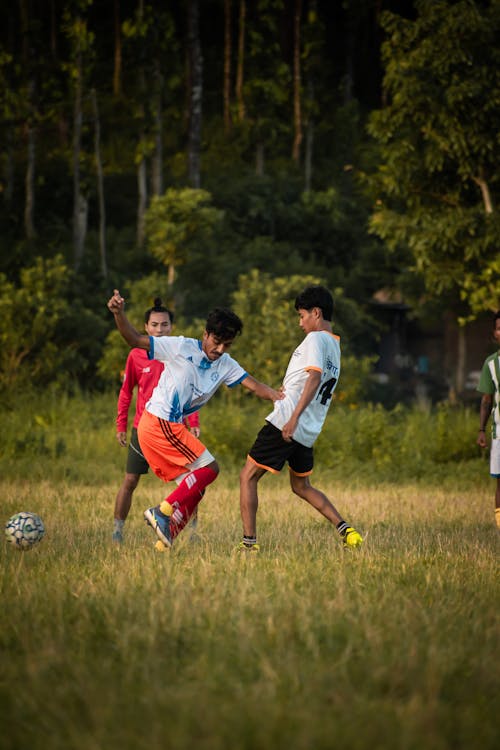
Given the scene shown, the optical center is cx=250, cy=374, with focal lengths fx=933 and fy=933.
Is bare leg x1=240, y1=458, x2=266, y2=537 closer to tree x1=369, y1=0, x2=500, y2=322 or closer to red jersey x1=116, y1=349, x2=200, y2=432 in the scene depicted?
red jersey x1=116, y1=349, x2=200, y2=432

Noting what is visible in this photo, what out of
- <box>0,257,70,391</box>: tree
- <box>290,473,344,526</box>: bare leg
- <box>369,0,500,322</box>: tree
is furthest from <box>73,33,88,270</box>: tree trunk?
<box>290,473,344,526</box>: bare leg

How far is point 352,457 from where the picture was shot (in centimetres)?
1502

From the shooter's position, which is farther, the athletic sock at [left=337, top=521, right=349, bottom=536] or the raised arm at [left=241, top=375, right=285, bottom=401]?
the athletic sock at [left=337, top=521, right=349, bottom=536]

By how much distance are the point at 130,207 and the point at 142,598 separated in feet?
106

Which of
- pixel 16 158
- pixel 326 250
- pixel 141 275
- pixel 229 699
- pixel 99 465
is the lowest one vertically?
pixel 229 699

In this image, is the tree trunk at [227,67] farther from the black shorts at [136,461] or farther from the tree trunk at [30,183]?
the black shorts at [136,461]

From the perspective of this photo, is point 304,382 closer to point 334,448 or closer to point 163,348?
point 163,348

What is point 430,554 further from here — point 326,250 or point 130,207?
point 130,207

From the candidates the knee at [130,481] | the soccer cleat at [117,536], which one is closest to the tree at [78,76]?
the knee at [130,481]

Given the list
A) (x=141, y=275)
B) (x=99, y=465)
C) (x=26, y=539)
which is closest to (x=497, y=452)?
(x=26, y=539)

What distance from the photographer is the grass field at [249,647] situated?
137 inches

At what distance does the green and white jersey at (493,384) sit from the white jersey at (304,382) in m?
2.79

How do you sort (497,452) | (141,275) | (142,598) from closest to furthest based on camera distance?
(142,598) → (497,452) → (141,275)

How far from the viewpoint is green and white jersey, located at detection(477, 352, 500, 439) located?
31.6 feet
